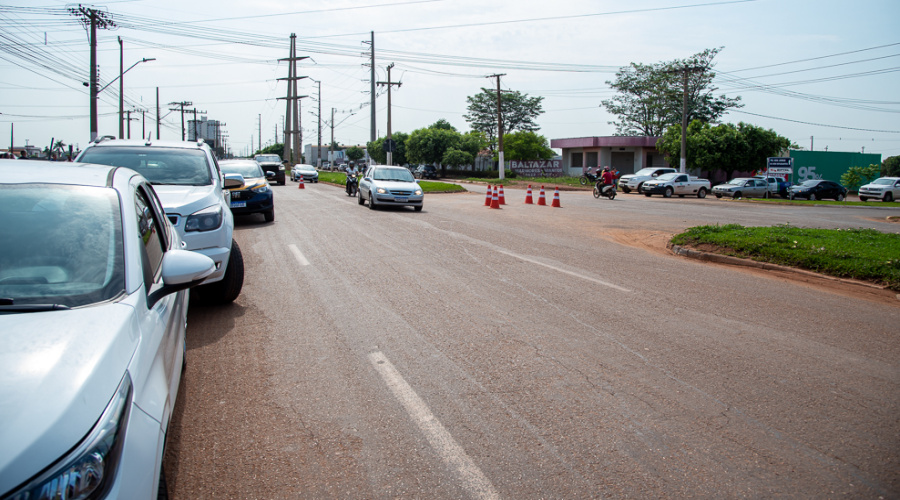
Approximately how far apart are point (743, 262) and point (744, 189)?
104ft

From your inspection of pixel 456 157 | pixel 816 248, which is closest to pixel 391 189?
pixel 816 248

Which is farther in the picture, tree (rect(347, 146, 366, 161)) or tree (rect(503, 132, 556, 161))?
tree (rect(347, 146, 366, 161))

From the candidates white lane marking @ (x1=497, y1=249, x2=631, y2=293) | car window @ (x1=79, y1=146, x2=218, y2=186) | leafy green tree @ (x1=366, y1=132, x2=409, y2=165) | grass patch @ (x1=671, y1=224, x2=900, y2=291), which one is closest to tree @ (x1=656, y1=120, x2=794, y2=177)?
leafy green tree @ (x1=366, y1=132, x2=409, y2=165)

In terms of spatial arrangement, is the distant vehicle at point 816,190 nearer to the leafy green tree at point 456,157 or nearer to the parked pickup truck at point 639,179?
the parked pickup truck at point 639,179

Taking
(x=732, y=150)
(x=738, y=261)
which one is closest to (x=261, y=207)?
(x=738, y=261)

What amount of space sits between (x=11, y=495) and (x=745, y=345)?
A: 5.67 meters

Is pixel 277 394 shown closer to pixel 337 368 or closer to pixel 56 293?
pixel 337 368

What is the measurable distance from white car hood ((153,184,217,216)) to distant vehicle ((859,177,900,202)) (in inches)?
1759

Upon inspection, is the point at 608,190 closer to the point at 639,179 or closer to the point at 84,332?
the point at 639,179

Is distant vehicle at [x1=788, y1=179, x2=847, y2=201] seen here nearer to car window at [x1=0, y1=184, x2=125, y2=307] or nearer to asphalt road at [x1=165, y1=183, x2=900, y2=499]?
asphalt road at [x1=165, y1=183, x2=900, y2=499]

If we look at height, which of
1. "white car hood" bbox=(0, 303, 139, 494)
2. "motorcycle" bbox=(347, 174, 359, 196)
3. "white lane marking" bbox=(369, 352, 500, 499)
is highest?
"motorcycle" bbox=(347, 174, 359, 196)

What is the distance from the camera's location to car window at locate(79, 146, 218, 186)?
8180 mm

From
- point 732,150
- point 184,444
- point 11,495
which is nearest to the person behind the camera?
point 11,495

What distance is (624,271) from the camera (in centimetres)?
987
